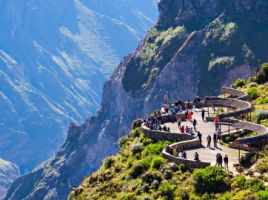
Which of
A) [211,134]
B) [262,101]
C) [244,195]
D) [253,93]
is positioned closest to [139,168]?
[211,134]

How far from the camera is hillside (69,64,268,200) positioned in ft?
220

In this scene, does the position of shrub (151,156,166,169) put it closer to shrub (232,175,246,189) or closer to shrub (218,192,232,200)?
shrub (232,175,246,189)

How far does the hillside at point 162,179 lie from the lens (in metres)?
66.9

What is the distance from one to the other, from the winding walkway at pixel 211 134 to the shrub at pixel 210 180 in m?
3.43

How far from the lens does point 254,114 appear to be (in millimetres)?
96000

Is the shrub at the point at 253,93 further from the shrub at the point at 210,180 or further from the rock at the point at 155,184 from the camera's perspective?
the shrub at the point at 210,180

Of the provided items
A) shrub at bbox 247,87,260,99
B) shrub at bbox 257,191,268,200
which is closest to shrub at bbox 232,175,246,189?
shrub at bbox 257,191,268,200

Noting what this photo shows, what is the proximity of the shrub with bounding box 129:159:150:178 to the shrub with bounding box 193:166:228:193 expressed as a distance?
11.5 metres

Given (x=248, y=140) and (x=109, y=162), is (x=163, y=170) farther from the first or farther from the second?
(x=109, y=162)

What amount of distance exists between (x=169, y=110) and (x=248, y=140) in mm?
37988

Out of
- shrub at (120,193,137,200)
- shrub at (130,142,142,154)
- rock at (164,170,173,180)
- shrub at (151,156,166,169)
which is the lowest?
shrub at (120,193,137,200)

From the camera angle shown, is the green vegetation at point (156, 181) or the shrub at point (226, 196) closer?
the shrub at point (226, 196)

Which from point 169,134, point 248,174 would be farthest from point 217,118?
point 248,174

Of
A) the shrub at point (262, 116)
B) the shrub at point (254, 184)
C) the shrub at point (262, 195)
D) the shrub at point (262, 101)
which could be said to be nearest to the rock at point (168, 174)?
the shrub at point (254, 184)
